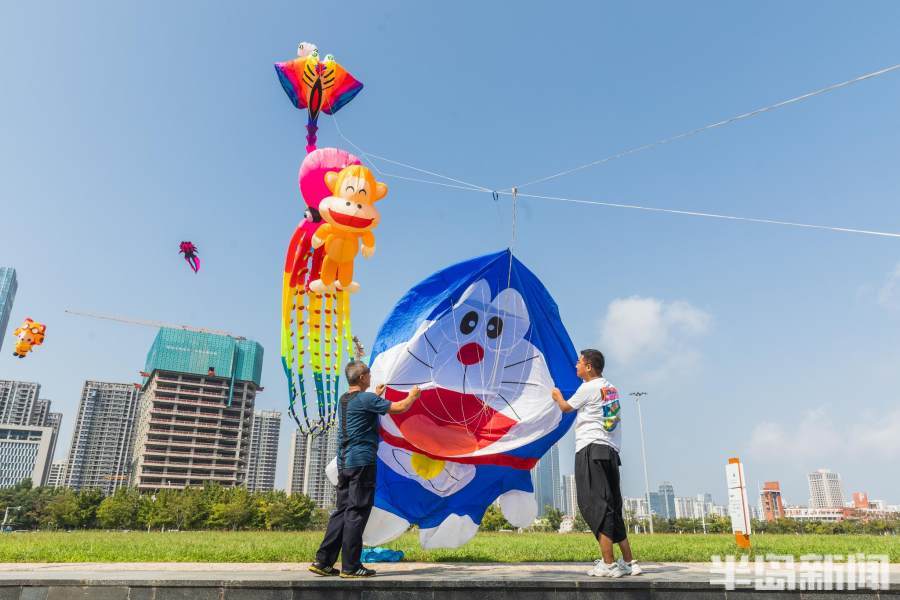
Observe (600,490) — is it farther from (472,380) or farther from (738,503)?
(738,503)

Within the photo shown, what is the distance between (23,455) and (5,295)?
4734cm

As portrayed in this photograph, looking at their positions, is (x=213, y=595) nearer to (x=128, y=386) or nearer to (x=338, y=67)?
(x=338, y=67)

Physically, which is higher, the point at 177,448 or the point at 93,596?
the point at 177,448

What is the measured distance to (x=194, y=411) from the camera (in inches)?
3696

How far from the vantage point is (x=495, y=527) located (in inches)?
1645

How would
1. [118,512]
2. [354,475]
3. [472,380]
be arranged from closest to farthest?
[354,475]
[472,380]
[118,512]

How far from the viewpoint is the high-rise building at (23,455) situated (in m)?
119

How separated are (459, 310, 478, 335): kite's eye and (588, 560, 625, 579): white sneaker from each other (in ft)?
10.4

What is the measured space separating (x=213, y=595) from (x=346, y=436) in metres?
1.58

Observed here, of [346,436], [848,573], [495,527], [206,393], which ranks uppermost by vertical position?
[206,393]

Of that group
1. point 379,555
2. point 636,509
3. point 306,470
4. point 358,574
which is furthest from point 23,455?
point 358,574

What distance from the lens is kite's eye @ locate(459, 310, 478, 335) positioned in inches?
273

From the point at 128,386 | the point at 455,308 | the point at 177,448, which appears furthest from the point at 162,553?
the point at 128,386

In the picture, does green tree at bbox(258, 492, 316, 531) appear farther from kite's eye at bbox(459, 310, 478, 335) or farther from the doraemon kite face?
kite's eye at bbox(459, 310, 478, 335)
